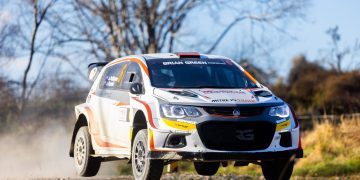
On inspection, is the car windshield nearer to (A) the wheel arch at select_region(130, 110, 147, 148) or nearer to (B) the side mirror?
(B) the side mirror

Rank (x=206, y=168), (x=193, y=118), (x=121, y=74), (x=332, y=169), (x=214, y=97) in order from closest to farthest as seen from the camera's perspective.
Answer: (x=193, y=118), (x=214, y=97), (x=121, y=74), (x=206, y=168), (x=332, y=169)

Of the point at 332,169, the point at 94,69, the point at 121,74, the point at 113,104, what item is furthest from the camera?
the point at 332,169

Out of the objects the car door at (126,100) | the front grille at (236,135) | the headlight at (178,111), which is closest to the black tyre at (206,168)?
the car door at (126,100)

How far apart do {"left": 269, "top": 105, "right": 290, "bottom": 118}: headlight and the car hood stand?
0.08 meters

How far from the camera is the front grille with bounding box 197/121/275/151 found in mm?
10023

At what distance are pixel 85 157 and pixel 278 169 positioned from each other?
3.28 meters

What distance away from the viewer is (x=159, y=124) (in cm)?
1014

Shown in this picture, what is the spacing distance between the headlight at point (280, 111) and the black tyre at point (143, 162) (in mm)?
1505

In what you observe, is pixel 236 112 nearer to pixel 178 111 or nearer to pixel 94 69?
pixel 178 111

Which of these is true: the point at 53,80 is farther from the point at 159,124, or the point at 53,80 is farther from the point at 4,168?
the point at 159,124

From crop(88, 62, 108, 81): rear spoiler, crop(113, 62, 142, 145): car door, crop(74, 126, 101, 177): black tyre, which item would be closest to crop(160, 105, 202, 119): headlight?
crop(113, 62, 142, 145): car door

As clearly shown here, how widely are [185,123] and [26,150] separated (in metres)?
17.7

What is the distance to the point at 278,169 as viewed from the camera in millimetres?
11055

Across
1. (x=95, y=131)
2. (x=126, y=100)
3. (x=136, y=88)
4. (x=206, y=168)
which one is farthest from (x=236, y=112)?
(x=95, y=131)
